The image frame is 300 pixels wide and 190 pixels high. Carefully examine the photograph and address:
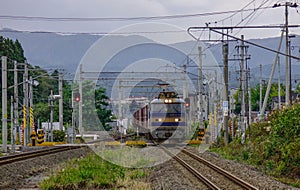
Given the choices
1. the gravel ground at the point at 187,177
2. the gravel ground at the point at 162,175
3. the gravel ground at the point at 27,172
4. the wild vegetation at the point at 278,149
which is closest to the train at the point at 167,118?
the wild vegetation at the point at 278,149

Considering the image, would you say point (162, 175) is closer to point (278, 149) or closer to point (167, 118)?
point (278, 149)

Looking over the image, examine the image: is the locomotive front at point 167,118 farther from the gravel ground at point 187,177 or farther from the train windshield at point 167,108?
the gravel ground at point 187,177

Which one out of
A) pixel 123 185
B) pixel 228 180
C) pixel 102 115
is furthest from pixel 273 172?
pixel 102 115

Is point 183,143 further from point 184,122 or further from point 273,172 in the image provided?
point 273,172

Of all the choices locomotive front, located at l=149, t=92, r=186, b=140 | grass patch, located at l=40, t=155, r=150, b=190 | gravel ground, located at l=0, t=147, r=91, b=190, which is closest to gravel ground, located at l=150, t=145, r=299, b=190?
grass patch, located at l=40, t=155, r=150, b=190

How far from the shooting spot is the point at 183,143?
36219mm

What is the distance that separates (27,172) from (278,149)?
29.3ft

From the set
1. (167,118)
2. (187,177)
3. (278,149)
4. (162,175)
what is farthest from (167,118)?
(187,177)

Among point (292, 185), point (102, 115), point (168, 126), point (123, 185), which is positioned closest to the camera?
point (123, 185)

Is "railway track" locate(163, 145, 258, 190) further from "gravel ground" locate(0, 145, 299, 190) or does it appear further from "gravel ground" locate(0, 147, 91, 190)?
"gravel ground" locate(0, 147, 91, 190)

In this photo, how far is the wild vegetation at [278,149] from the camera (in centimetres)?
1733

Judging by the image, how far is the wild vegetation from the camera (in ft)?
56.9

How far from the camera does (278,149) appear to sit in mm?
19578

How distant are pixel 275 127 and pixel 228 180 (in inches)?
240
